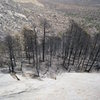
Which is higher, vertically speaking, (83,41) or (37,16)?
(37,16)

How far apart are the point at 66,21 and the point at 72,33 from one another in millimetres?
11787

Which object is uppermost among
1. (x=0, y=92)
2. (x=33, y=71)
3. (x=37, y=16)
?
(x=37, y=16)

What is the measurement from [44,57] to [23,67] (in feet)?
25.9

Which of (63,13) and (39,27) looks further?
(63,13)

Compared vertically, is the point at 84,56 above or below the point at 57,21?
below

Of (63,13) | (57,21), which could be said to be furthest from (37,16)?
(63,13)

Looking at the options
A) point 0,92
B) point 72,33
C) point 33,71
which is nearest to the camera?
point 0,92

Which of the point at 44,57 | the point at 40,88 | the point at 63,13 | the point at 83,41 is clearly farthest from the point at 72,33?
the point at 40,88

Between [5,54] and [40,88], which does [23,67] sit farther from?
[40,88]

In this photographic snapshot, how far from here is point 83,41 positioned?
176 feet

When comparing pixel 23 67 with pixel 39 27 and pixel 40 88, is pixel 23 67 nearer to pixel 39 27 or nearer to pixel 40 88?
pixel 40 88

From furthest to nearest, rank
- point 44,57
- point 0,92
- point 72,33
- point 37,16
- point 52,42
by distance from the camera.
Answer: point 37,16 → point 72,33 → point 52,42 → point 44,57 → point 0,92

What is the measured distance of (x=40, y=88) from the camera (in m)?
29.8

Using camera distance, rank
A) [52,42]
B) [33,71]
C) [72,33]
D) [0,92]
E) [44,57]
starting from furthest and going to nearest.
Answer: [72,33]
[52,42]
[44,57]
[33,71]
[0,92]
